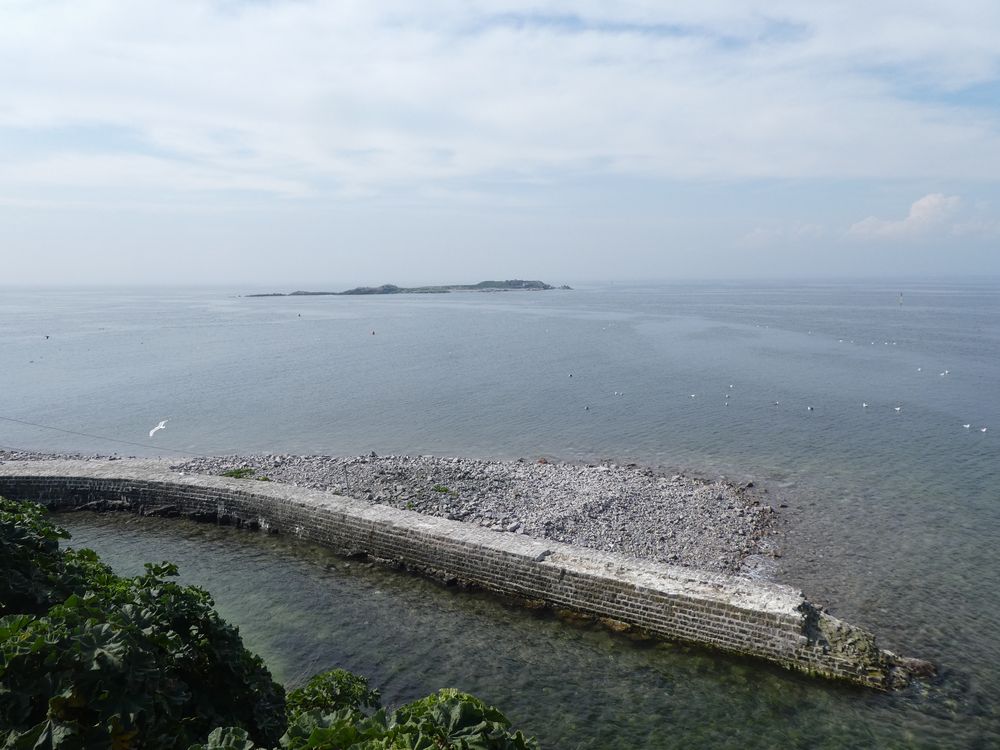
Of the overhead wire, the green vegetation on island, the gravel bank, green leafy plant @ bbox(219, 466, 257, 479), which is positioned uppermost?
the green vegetation on island

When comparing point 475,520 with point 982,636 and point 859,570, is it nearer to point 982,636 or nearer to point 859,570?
point 859,570

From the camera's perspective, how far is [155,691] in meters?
5.26

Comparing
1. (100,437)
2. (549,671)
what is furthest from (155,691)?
(100,437)

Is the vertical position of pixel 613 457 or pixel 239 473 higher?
pixel 239 473

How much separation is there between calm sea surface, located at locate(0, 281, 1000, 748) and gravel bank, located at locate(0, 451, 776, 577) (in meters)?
1.50

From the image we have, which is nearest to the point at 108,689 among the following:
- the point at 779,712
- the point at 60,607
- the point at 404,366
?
the point at 60,607

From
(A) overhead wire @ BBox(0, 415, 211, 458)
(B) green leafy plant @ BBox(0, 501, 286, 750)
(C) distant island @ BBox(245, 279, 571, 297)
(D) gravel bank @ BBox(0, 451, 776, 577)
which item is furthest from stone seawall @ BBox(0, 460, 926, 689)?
(C) distant island @ BBox(245, 279, 571, 297)

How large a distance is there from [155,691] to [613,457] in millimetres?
21562

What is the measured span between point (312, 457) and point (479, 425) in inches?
349

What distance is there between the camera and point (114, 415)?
3497cm

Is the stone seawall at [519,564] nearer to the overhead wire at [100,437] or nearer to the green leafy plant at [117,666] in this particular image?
the overhead wire at [100,437]

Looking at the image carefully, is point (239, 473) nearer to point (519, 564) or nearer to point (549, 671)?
point (519, 564)

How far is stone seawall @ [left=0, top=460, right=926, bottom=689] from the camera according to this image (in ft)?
37.3

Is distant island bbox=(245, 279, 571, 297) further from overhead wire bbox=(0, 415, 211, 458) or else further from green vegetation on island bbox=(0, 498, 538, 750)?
green vegetation on island bbox=(0, 498, 538, 750)
